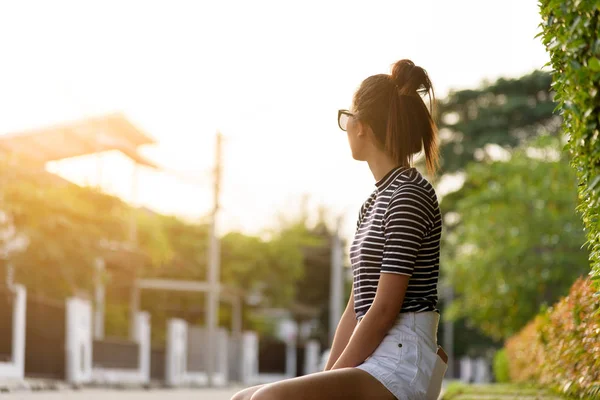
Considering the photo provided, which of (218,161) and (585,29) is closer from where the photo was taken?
(585,29)

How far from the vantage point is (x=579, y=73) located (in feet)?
10.9

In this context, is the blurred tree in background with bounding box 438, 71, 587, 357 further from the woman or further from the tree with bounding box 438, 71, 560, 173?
the woman

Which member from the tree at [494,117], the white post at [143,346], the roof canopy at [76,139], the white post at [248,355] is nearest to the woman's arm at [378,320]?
the white post at [143,346]

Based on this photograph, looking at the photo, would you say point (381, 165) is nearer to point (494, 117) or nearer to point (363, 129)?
point (363, 129)

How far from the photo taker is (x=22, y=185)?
21094 mm

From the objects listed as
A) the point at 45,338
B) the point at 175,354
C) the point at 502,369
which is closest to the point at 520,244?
the point at 502,369

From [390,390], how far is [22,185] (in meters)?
18.8

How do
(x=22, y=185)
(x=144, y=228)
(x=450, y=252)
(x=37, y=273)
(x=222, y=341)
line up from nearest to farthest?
(x=22, y=185)
(x=37, y=273)
(x=144, y=228)
(x=222, y=341)
(x=450, y=252)

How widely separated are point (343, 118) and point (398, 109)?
0.18 meters

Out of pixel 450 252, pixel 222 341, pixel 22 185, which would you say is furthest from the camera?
pixel 450 252

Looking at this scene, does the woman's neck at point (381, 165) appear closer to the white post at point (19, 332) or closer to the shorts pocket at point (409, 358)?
the shorts pocket at point (409, 358)

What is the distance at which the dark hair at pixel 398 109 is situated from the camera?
3412 mm

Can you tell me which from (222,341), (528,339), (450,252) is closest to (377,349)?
(528,339)

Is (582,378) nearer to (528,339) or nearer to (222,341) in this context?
(528,339)
